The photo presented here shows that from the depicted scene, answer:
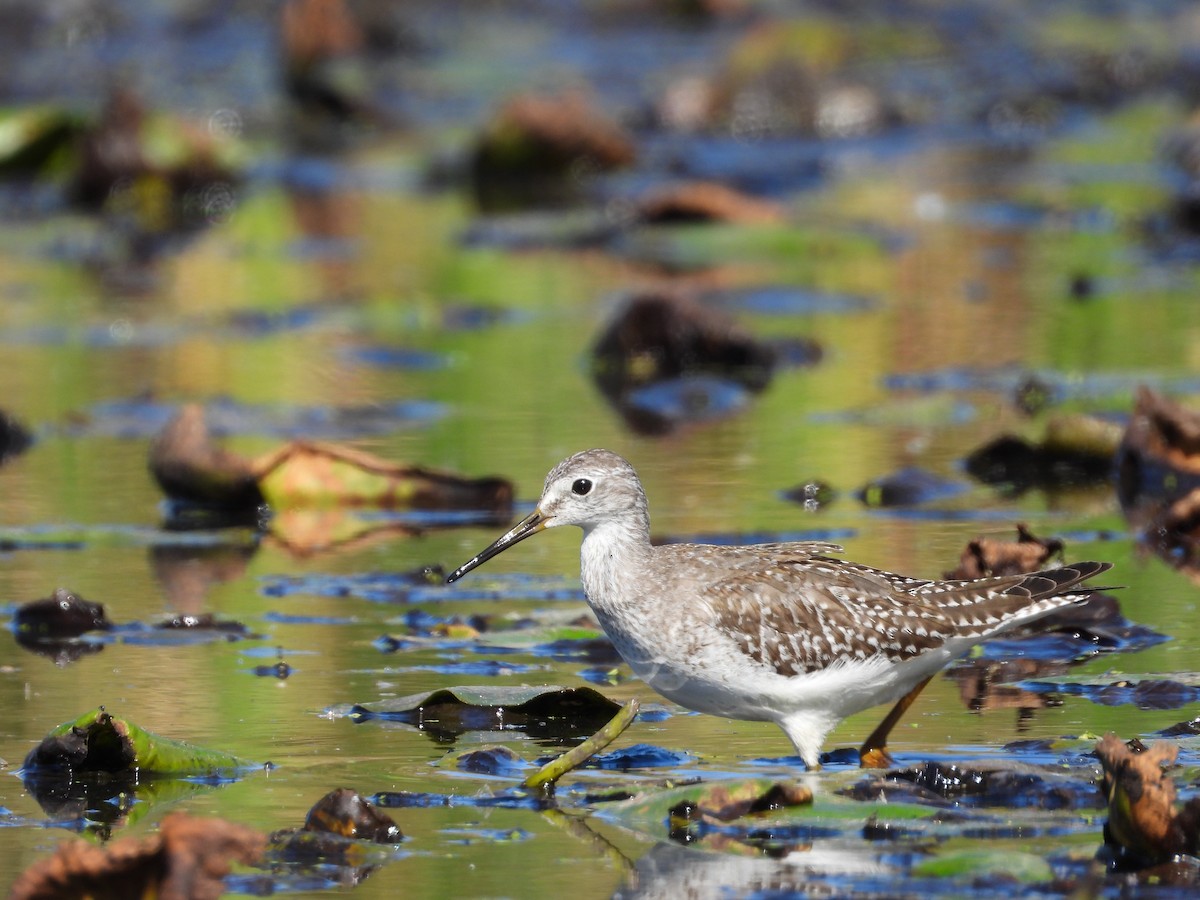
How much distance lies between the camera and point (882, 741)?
7102 mm

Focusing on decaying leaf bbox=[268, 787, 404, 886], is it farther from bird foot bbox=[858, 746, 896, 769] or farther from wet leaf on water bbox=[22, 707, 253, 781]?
bird foot bbox=[858, 746, 896, 769]

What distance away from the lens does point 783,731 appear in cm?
745

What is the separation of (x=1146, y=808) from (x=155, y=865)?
2422mm

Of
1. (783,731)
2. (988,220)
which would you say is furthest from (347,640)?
(988,220)

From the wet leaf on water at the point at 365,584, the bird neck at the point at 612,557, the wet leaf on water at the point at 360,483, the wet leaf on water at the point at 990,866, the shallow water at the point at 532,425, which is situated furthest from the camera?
the wet leaf on water at the point at 360,483

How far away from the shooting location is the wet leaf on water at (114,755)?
6.83 m

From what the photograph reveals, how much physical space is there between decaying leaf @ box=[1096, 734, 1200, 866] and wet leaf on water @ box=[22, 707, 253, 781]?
2630 millimetres

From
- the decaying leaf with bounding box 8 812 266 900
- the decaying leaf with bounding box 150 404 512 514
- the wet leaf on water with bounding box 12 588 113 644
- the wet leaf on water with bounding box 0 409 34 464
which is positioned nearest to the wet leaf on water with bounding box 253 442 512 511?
the decaying leaf with bounding box 150 404 512 514

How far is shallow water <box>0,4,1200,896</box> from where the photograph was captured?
22.0ft

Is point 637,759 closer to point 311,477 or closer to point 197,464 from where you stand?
point 311,477

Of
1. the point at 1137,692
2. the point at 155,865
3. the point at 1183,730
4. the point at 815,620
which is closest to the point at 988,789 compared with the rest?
the point at 1183,730

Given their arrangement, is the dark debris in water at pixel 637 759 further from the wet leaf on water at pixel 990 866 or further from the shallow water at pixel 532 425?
the wet leaf on water at pixel 990 866

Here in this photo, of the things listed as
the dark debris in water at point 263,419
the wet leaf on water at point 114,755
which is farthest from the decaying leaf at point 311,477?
the wet leaf on water at point 114,755

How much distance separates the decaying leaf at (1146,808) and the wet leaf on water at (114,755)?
2630 millimetres
